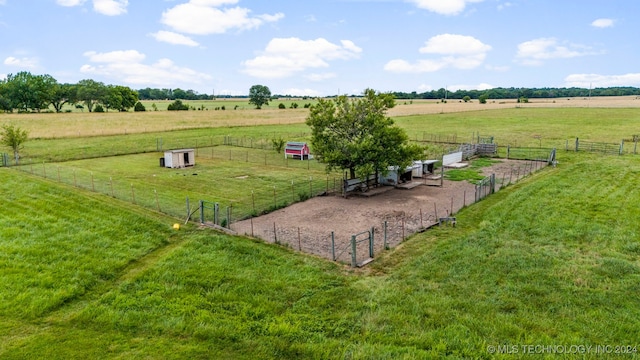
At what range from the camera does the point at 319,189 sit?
24578mm

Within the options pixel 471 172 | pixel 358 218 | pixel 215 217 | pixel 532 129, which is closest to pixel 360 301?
pixel 358 218

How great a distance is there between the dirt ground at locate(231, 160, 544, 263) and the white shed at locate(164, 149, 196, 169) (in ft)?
46.3

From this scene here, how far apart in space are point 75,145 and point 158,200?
28.2 meters

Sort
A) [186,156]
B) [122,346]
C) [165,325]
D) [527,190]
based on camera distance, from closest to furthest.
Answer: [122,346] < [165,325] < [527,190] < [186,156]

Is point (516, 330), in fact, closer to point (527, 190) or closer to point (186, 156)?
point (527, 190)

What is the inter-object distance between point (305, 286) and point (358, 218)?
25.2 feet

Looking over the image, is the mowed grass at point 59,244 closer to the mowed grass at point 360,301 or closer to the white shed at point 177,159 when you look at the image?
the mowed grass at point 360,301

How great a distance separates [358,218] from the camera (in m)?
19.2

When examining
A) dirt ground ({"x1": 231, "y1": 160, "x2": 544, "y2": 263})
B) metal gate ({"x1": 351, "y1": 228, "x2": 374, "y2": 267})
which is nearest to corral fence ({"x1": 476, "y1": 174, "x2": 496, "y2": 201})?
dirt ground ({"x1": 231, "y1": 160, "x2": 544, "y2": 263})

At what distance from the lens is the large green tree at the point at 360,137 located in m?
23.0

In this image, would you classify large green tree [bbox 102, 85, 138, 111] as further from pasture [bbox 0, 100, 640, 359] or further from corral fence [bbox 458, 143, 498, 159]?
corral fence [bbox 458, 143, 498, 159]

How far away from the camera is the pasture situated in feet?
29.5

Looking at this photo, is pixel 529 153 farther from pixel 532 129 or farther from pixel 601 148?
pixel 532 129

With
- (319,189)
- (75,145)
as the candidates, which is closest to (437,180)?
(319,189)
